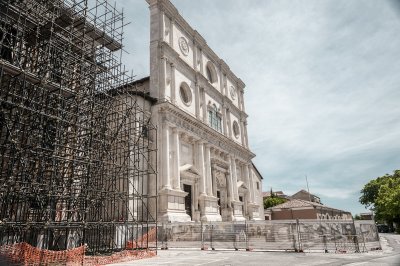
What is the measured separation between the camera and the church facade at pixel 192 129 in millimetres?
26250

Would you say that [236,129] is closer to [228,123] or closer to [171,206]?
[228,123]

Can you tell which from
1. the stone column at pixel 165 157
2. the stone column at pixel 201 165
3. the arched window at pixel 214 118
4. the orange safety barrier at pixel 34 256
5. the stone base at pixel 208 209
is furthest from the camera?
the arched window at pixel 214 118

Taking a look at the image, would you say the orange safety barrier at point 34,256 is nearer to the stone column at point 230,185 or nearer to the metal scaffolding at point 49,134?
the metal scaffolding at point 49,134

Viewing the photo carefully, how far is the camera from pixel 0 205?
14.6 m

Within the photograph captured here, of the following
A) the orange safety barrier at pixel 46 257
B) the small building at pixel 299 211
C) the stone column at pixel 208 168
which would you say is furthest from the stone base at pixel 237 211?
the orange safety barrier at pixel 46 257

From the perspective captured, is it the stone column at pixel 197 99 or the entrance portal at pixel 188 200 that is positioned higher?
the stone column at pixel 197 99

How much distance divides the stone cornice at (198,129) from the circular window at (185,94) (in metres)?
2.52

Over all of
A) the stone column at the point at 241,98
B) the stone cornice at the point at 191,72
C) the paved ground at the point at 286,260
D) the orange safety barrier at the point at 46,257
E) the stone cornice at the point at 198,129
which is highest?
the stone column at the point at 241,98

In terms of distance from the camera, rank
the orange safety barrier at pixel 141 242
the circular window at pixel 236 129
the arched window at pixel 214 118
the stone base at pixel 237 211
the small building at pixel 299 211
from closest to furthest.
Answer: the orange safety barrier at pixel 141 242
the stone base at pixel 237 211
the arched window at pixel 214 118
the circular window at pixel 236 129
the small building at pixel 299 211

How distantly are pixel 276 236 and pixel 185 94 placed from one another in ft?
58.3

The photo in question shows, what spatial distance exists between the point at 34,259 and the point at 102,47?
13.4m

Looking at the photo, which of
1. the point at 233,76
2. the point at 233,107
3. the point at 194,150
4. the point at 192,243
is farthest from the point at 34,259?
the point at 233,76

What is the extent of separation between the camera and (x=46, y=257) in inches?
476

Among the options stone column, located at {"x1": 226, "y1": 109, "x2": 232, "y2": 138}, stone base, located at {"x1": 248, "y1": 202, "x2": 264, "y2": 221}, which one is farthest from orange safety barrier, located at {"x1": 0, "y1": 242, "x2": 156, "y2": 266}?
stone base, located at {"x1": 248, "y1": 202, "x2": 264, "y2": 221}
